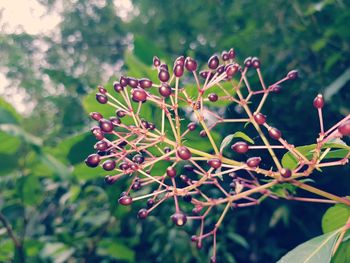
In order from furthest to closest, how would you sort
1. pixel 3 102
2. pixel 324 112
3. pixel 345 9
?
pixel 345 9, pixel 324 112, pixel 3 102

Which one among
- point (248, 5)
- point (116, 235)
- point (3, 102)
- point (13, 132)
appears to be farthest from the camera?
point (248, 5)

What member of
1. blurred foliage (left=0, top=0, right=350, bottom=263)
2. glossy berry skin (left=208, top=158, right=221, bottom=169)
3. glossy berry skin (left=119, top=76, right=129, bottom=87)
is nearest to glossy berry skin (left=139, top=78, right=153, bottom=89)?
Result: glossy berry skin (left=119, top=76, right=129, bottom=87)

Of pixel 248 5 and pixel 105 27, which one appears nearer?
pixel 248 5

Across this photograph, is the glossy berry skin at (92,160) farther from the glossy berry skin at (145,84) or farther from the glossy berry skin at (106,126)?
the glossy berry skin at (145,84)

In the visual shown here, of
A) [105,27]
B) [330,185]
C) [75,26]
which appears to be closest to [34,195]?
[330,185]

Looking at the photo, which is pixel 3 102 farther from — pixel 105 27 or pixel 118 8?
pixel 118 8

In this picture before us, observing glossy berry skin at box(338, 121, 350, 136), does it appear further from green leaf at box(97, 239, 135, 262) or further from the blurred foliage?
green leaf at box(97, 239, 135, 262)
